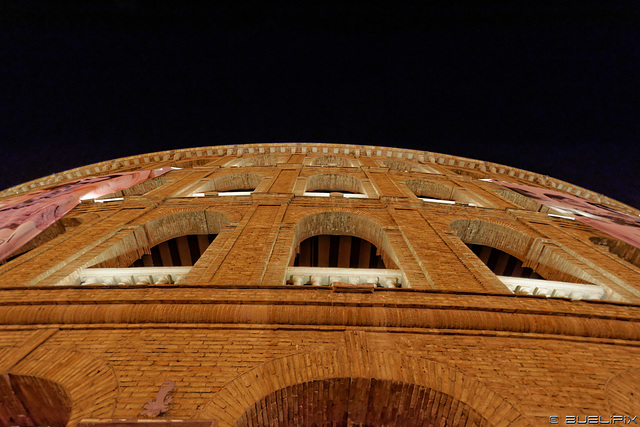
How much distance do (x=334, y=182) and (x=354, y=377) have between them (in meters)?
10.6

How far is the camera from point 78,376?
3.45m

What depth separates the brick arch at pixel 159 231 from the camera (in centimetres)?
704

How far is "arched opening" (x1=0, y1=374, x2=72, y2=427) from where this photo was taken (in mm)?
3465

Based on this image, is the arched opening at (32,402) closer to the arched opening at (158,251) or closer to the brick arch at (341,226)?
the arched opening at (158,251)

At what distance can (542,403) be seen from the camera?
10.5 ft

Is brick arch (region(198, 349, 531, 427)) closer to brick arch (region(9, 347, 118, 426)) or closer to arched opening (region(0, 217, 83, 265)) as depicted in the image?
brick arch (region(9, 347, 118, 426))

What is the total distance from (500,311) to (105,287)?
6.87 meters

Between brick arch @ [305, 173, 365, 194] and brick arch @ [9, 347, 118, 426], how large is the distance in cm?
994

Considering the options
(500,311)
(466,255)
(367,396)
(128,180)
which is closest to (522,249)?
(466,255)

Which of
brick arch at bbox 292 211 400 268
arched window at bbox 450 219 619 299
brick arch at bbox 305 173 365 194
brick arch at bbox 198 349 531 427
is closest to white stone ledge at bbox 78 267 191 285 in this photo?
brick arch at bbox 292 211 400 268

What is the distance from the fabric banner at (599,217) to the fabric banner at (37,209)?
14253mm

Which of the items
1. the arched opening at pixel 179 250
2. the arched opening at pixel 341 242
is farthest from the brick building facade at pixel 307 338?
the arched opening at pixel 179 250

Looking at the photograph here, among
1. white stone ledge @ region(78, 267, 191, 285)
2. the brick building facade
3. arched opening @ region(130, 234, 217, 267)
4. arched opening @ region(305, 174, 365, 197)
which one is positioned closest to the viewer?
the brick building facade

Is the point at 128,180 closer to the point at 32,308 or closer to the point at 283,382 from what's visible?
the point at 32,308
